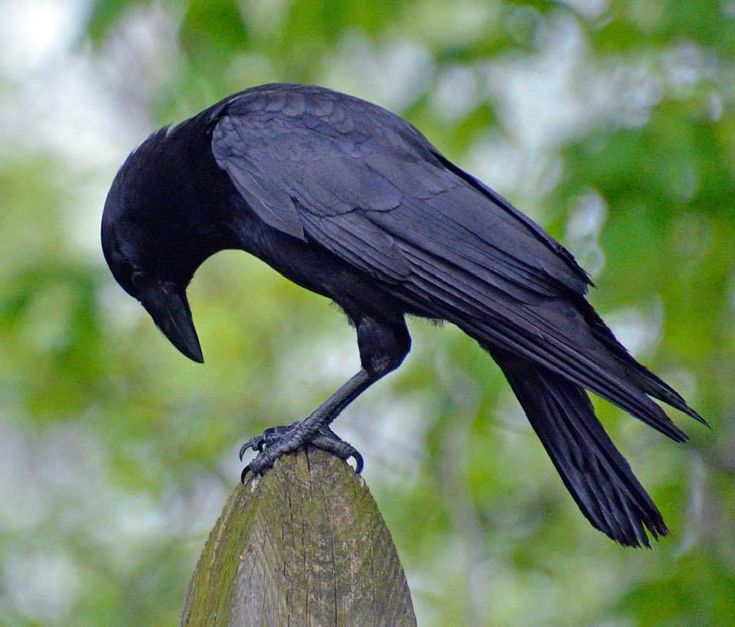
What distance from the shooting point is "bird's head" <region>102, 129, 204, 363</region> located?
3.47 m

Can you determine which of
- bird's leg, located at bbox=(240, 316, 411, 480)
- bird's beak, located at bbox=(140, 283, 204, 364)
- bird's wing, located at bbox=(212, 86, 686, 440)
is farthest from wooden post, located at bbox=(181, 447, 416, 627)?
bird's beak, located at bbox=(140, 283, 204, 364)

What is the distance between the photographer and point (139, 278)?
139 inches

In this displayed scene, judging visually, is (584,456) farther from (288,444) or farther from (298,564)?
(298,564)

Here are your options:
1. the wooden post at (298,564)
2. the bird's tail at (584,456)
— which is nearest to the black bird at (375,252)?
the bird's tail at (584,456)

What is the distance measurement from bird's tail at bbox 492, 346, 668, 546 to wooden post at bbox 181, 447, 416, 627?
756 millimetres

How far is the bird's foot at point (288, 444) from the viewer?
2.67 m

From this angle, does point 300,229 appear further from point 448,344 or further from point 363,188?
point 448,344

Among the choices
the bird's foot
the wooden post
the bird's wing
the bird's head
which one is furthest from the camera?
→ the bird's head

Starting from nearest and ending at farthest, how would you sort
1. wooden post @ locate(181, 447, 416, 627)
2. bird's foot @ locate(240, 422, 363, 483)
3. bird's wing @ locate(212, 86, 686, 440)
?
wooden post @ locate(181, 447, 416, 627), bird's foot @ locate(240, 422, 363, 483), bird's wing @ locate(212, 86, 686, 440)

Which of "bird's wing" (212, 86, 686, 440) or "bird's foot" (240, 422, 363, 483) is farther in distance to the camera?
"bird's wing" (212, 86, 686, 440)

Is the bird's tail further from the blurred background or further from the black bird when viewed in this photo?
the blurred background

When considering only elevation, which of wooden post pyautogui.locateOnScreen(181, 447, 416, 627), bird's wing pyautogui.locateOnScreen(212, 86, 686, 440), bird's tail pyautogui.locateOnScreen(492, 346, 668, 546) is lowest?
wooden post pyautogui.locateOnScreen(181, 447, 416, 627)

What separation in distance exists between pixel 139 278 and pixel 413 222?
96 centimetres

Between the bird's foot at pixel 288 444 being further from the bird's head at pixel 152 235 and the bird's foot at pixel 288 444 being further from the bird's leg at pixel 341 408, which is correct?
the bird's head at pixel 152 235
